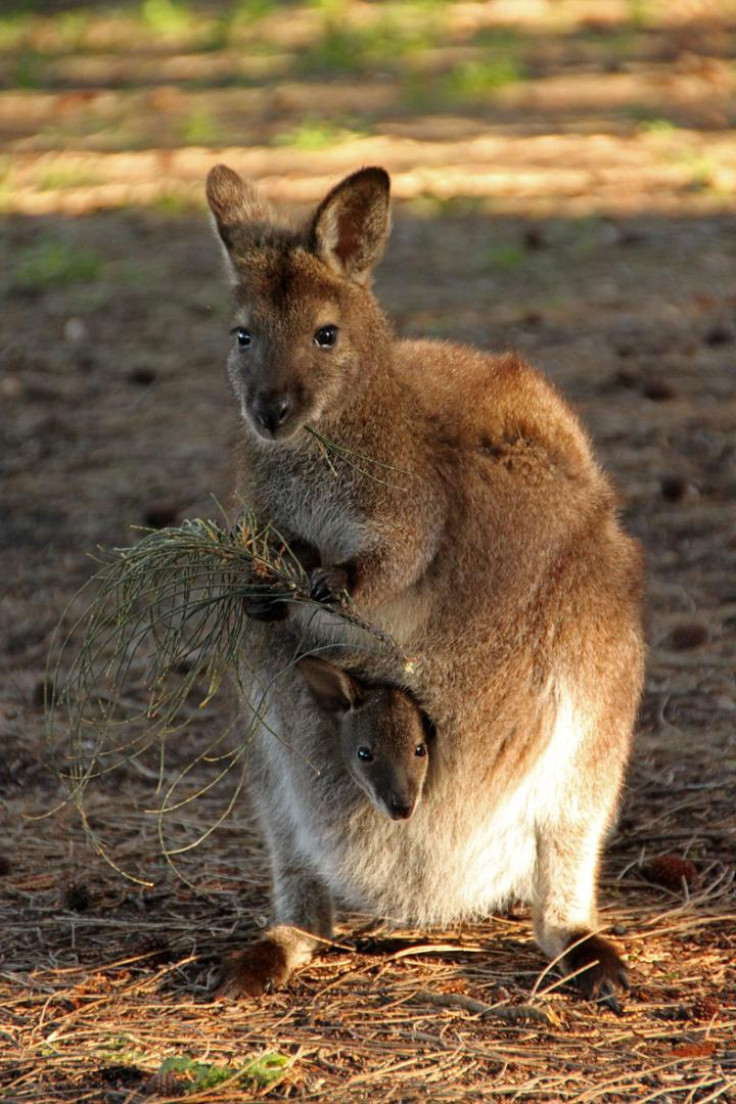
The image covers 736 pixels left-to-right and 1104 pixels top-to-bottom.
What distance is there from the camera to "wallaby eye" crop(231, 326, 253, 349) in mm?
3311

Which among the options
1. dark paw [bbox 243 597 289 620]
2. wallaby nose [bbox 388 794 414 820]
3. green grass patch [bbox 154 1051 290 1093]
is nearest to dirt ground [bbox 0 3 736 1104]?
green grass patch [bbox 154 1051 290 1093]

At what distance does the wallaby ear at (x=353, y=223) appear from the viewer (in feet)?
10.8

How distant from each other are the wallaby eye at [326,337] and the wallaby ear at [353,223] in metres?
0.15

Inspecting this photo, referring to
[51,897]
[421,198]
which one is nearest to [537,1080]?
[51,897]

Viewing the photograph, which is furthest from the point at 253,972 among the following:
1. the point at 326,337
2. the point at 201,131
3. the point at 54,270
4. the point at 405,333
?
the point at 201,131

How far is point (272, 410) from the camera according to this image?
316cm

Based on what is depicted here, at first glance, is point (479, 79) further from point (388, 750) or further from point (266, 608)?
point (388, 750)

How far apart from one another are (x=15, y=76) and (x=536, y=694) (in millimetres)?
A: 9123

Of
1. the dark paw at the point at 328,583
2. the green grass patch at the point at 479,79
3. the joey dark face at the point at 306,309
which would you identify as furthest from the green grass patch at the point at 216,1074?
the green grass patch at the point at 479,79

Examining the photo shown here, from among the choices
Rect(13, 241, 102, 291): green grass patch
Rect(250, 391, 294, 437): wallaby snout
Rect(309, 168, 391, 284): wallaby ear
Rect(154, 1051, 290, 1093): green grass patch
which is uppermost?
Rect(309, 168, 391, 284): wallaby ear

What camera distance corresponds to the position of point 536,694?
3209 millimetres

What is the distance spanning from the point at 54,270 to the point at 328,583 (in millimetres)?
5310

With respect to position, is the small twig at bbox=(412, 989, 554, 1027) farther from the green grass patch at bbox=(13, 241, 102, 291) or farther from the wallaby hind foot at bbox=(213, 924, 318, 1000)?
the green grass patch at bbox=(13, 241, 102, 291)

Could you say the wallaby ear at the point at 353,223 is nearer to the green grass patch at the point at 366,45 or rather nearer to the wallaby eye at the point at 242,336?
the wallaby eye at the point at 242,336
